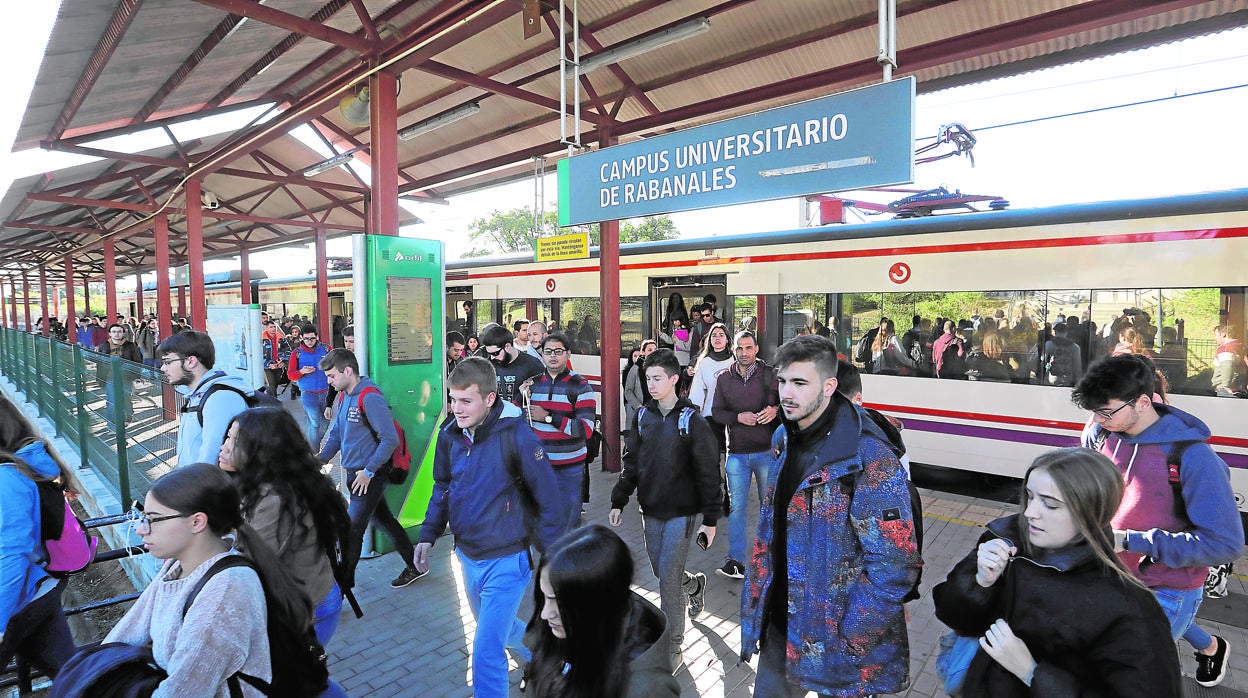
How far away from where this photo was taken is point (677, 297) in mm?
9312

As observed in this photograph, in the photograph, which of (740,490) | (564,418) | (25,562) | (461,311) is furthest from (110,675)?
(461,311)

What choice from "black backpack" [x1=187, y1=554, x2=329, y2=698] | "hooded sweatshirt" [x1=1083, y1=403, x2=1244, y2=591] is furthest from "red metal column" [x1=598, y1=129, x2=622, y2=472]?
"black backpack" [x1=187, y1=554, x2=329, y2=698]

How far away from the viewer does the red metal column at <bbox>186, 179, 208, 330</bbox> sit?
452 inches

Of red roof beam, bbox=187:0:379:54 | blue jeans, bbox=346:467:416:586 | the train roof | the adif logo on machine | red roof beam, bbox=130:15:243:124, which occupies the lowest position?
blue jeans, bbox=346:467:416:586

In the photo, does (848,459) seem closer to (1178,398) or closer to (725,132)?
(725,132)

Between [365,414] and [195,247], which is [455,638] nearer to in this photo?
[365,414]

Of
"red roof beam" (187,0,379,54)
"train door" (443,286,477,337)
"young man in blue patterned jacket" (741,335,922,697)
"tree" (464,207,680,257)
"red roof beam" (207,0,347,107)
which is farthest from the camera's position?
"tree" (464,207,680,257)

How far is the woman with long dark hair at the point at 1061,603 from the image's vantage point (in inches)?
59.7

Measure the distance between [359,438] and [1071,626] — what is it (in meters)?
4.09

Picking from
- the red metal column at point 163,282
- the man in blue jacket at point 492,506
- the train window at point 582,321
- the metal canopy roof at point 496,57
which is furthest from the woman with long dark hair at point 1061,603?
the red metal column at point 163,282

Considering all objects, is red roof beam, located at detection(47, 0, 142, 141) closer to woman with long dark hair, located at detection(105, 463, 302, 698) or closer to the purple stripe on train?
woman with long dark hair, located at detection(105, 463, 302, 698)

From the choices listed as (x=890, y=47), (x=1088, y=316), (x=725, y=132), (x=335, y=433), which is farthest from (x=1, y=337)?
(x=1088, y=316)

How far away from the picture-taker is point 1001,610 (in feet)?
5.59

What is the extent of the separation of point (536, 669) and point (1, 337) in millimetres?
20626
